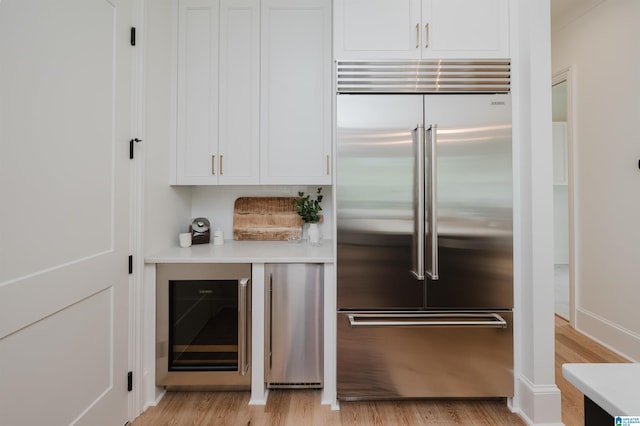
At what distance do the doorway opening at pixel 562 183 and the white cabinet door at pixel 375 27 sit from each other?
6.69 ft

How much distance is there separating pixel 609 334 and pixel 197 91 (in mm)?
3646

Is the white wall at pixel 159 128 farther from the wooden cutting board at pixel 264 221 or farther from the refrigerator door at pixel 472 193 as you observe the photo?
the refrigerator door at pixel 472 193

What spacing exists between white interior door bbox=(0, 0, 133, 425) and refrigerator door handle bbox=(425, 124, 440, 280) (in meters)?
1.63

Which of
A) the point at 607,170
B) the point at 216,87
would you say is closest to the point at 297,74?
the point at 216,87

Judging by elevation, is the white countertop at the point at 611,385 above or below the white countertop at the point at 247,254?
below

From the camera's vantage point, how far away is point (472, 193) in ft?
5.93

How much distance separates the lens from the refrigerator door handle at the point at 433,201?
69.4 inches

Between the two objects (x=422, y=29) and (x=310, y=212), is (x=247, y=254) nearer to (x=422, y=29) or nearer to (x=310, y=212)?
(x=310, y=212)

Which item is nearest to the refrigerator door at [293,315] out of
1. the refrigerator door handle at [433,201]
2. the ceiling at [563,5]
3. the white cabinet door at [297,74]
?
the refrigerator door handle at [433,201]

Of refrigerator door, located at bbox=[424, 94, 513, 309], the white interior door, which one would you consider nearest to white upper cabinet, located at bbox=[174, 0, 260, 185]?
the white interior door

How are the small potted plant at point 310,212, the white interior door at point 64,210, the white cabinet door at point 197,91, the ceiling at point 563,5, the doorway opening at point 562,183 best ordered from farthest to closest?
the doorway opening at point 562,183, the ceiling at point 563,5, the small potted plant at point 310,212, the white cabinet door at point 197,91, the white interior door at point 64,210

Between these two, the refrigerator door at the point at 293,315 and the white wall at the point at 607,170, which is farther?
the white wall at the point at 607,170

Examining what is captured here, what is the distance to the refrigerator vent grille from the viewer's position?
1827 mm

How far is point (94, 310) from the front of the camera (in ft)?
4.78
